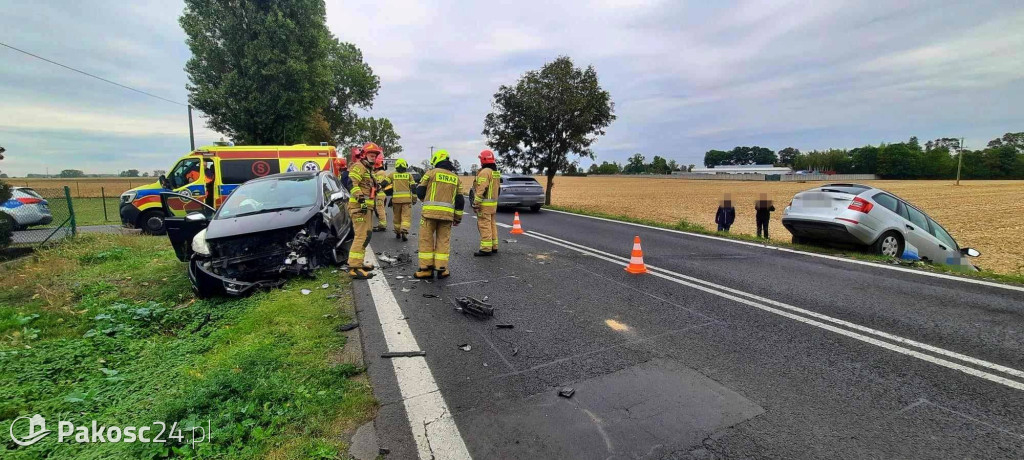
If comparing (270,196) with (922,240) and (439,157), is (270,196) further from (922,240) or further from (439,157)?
(922,240)

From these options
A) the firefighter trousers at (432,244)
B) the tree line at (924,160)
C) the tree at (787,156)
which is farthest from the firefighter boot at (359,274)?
the tree at (787,156)

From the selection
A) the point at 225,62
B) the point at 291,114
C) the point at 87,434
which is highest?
the point at 225,62

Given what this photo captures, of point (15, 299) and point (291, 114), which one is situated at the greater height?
point (291, 114)

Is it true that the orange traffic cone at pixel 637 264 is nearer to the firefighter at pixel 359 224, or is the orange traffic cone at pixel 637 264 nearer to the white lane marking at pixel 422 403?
the white lane marking at pixel 422 403

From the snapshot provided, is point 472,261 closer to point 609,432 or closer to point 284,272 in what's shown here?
point 284,272

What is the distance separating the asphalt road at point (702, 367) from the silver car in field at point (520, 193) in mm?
10019

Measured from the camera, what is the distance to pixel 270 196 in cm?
636

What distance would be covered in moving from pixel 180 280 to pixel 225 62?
16060 mm

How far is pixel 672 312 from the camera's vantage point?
448 centimetres

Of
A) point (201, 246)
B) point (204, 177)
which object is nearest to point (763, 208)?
point (201, 246)

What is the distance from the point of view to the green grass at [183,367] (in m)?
2.41

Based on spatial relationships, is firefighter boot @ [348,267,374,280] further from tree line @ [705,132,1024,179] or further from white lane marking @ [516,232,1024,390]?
tree line @ [705,132,1024,179]

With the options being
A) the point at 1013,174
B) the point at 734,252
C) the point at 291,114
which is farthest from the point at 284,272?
the point at 1013,174

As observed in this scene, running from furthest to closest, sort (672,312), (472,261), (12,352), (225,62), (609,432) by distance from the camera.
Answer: (225,62), (472,261), (672,312), (12,352), (609,432)
